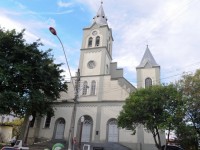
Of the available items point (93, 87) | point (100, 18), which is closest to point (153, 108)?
point (93, 87)

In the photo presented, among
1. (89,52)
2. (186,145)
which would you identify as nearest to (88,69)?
(89,52)

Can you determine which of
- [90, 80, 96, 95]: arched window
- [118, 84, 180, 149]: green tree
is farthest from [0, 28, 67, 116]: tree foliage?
[118, 84, 180, 149]: green tree

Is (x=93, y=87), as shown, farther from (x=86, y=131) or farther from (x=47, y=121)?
(x=47, y=121)

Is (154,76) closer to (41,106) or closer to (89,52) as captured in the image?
(89,52)

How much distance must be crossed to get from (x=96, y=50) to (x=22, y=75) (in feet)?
49.1

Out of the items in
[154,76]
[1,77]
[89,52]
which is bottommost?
[1,77]

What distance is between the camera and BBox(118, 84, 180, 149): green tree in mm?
19672

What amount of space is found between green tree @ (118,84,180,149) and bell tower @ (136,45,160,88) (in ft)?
37.5

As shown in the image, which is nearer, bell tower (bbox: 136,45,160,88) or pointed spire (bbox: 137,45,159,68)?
bell tower (bbox: 136,45,160,88)

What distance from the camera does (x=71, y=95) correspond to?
105 ft

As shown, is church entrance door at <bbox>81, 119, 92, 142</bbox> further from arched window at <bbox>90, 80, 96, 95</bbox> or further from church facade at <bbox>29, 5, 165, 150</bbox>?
arched window at <bbox>90, 80, 96, 95</bbox>

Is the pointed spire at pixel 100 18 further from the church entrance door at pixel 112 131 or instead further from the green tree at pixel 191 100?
the green tree at pixel 191 100

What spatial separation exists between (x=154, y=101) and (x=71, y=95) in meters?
15.2

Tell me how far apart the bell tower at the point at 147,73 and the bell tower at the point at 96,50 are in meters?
5.33
